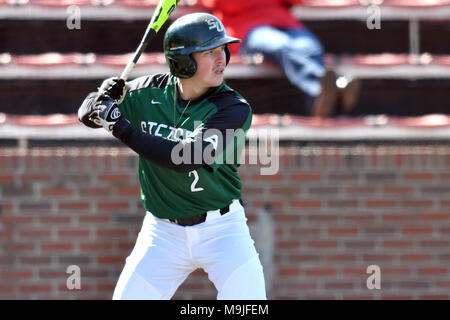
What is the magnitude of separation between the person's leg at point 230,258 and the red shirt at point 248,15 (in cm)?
220

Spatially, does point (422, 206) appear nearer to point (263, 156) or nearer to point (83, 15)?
point (263, 156)

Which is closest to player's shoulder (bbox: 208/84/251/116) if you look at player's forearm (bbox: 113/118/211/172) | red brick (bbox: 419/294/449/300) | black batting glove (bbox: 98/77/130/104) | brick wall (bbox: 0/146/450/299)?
player's forearm (bbox: 113/118/211/172)

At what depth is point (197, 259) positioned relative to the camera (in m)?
4.06

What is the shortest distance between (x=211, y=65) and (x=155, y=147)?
0.48 metres

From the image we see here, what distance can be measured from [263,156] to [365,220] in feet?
2.43

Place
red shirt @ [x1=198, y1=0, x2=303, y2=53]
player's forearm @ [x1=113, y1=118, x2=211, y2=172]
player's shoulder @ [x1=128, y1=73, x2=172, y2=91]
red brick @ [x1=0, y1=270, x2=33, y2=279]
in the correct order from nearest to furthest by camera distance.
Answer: player's forearm @ [x1=113, y1=118, x2=211, y2=172], player's shoulder @ [x1=128, y1=73, x2=172, y2=91], red brick @ [x1=0, y1=270, x2=33, y2=279], red shirt @ [x1=198, y1=0, x2=303, y2=53]

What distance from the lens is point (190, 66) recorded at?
13.3ft

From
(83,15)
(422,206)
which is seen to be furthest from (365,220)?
(83,15)

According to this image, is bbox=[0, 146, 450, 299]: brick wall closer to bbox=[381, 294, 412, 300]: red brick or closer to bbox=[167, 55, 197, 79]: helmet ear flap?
bbox=[381, 294, 412, 300]: red brick

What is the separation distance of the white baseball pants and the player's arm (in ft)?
0.97

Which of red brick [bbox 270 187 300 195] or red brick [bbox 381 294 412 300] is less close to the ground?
red brick [bbox 270 187 300 195]

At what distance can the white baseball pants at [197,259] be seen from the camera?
13.0 feet

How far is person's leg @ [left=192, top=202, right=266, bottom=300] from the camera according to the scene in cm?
396

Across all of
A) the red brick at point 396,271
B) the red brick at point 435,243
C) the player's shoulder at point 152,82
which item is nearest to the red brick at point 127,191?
the player's shoulder at point 152,82
